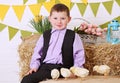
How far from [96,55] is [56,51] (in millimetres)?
328

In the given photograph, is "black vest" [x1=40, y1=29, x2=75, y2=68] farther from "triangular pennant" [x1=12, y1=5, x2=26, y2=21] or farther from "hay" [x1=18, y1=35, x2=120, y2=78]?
"triangular pennant" [x1=12, y1=5, x2=26, y2=21]

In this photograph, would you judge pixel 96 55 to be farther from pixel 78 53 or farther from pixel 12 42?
pixel 12 42

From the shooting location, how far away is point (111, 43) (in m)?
2.51

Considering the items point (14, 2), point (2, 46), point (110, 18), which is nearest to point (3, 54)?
point (2, 46)

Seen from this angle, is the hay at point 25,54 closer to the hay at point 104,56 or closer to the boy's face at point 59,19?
the boy's face at point 59,19

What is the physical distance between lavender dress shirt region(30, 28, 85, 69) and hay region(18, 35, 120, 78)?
0.41ft

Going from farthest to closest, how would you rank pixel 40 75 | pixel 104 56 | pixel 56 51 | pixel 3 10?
pixel 3 10
pixel 104 56
pixel 56 51
pixel 40 75

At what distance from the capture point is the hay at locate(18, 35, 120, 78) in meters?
2.43

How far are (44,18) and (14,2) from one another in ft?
1.10

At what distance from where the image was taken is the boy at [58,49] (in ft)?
7.61

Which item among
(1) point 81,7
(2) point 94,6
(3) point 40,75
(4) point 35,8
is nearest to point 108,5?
(2) point 94,6

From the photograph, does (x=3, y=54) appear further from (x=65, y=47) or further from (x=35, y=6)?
(x=65, y=47)

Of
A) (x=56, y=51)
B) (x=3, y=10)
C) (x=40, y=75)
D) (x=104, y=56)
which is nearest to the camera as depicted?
(x=40, y=75)

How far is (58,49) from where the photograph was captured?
2.34 meters
